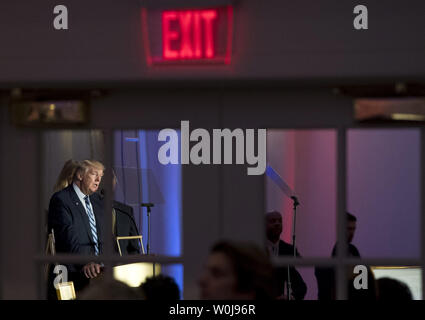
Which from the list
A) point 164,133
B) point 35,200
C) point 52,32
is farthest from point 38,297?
point 52,32

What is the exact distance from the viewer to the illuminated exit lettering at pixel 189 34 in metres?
2.67

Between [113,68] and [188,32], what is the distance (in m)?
0.29

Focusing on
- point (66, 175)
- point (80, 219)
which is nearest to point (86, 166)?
point (66, 175)

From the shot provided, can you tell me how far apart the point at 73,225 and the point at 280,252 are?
783mm

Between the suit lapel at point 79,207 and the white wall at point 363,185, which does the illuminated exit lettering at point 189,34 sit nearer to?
the white wall at point 363,185

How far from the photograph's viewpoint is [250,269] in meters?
2.03

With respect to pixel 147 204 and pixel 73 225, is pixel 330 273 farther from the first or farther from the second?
pixel 73 225

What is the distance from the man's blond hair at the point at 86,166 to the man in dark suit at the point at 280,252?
64cm

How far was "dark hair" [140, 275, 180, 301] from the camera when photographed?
237 centimetres

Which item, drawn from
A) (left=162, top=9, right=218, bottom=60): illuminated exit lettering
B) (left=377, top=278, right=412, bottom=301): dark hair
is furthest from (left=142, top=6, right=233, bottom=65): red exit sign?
(left=377, top=278, right=412, bottom=301): dark hair
